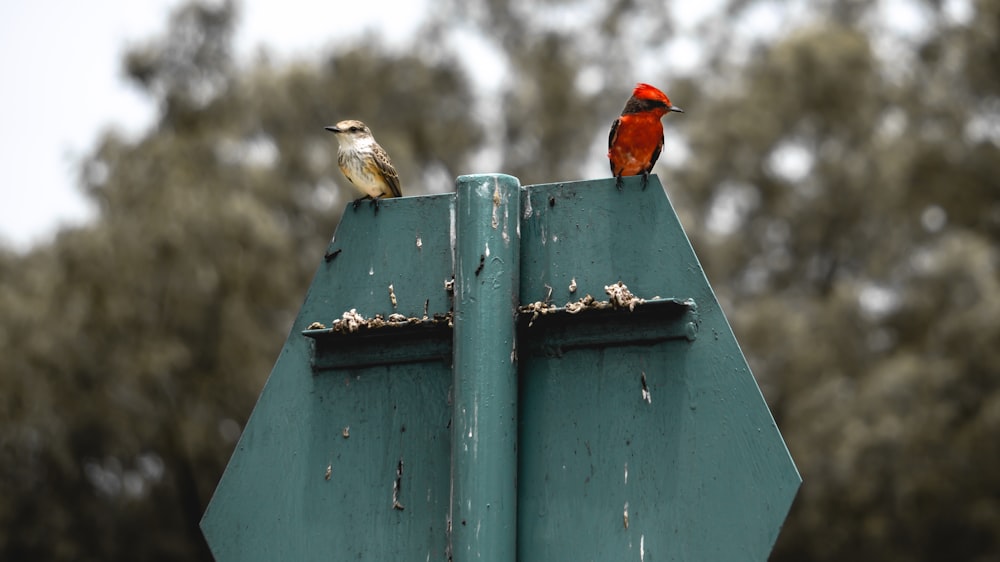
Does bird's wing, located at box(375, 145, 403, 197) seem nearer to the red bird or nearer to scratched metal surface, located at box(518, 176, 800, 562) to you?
the red bird

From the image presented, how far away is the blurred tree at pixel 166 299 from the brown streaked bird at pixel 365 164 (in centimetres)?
1060

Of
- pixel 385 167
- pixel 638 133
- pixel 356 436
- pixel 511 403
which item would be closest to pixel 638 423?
pixel 511 403

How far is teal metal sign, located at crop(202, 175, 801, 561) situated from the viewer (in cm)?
219

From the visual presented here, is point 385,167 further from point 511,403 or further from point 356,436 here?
point 511,403

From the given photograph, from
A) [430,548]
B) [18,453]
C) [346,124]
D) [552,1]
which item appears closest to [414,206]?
[430,548]

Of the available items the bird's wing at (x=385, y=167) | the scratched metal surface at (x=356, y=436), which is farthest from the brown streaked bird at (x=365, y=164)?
the scratched metal surface at (x=356, y=436)

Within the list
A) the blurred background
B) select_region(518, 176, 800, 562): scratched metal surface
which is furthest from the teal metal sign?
the blurred background

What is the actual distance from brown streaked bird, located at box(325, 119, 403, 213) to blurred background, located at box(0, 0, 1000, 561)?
10.6 meters

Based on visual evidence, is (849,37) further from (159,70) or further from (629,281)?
(629,281)

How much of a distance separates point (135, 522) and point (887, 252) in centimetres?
1165

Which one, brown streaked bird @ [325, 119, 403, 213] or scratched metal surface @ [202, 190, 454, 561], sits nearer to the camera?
scratched metal surface @ [202, 190, 454, 561]

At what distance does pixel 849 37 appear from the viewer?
66.9 ft

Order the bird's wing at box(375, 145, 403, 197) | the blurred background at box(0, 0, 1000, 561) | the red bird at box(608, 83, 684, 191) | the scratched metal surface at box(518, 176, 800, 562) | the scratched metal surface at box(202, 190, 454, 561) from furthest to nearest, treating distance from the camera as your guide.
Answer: the blurred background at box(0, 0, 1000, 561) < the bird's wing at box(375, 145, 403, 197) < the red bird at box(608, 83, 684, 191) < the scratched metal surface at box(202, 190, 454, 561) < the scratched metal surface at box(518, 176, 800, 562)

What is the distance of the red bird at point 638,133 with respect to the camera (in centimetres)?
555
